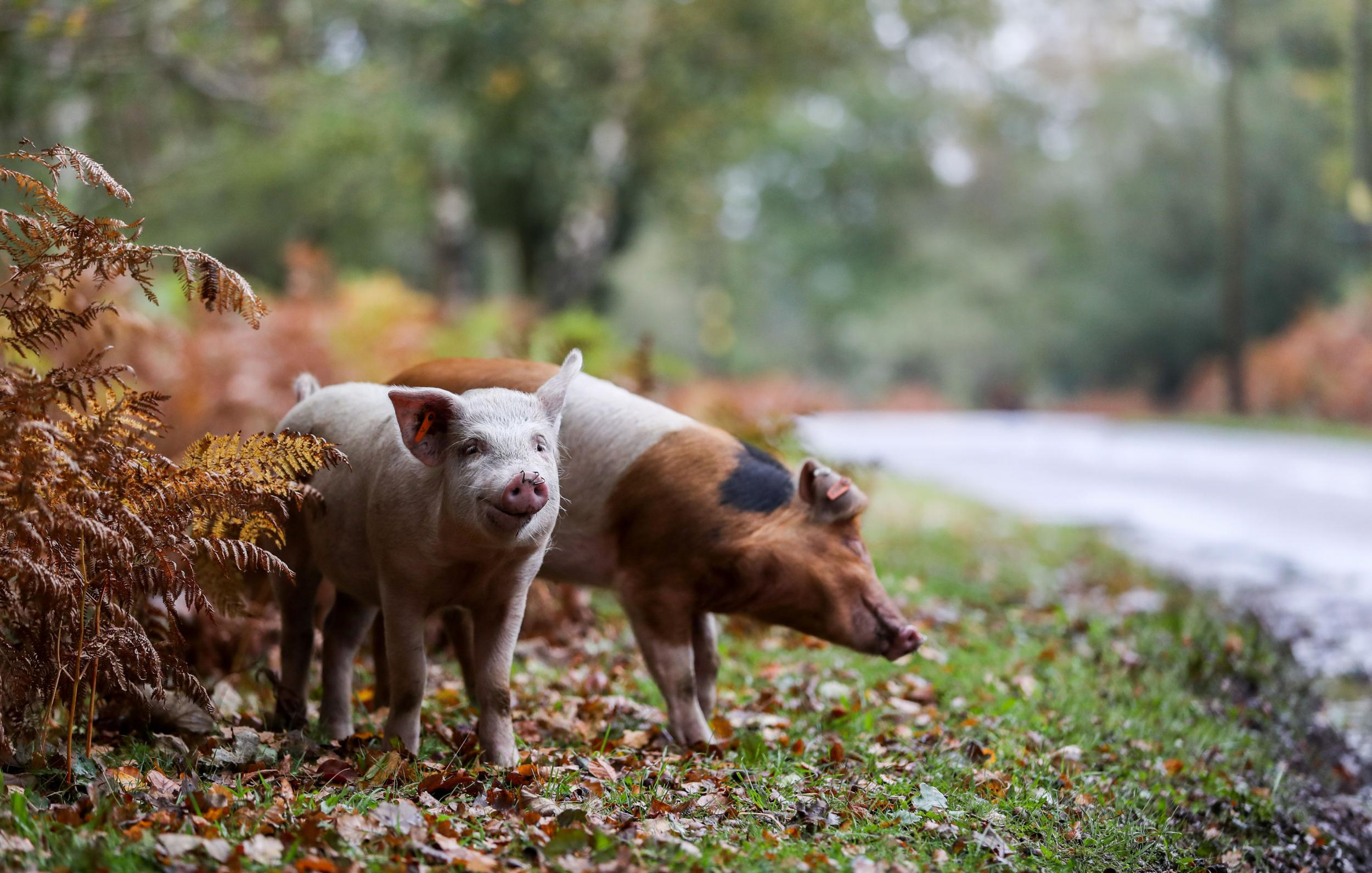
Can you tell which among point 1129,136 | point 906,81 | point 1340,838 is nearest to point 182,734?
point 1340,838

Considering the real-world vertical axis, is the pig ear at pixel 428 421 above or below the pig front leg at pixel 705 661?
above

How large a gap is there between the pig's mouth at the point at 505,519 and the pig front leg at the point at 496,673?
51cm

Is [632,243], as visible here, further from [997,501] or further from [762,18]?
[997,501]

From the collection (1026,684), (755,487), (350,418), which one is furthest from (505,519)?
(1026,684)

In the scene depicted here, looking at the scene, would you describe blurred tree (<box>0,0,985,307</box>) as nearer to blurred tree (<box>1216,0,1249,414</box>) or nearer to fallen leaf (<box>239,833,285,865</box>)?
fallen leaf (<box>239,833,285,865</box>)

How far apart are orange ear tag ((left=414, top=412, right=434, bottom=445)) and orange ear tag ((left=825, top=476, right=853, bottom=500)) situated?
5.55ft

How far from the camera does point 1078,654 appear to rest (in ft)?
23.8

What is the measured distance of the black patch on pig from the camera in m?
4.92

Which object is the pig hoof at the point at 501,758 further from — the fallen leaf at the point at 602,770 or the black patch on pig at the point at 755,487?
the black patch on pig at the point at 755,487

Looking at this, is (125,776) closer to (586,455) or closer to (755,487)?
(586,455)

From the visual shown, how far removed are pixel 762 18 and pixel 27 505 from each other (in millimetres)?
19731

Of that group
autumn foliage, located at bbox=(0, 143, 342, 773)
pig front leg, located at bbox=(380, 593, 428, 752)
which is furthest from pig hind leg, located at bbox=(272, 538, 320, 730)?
autumn foliage, located at bbox=(0, 143, 342, 773)

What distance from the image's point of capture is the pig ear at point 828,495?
4.91 meters

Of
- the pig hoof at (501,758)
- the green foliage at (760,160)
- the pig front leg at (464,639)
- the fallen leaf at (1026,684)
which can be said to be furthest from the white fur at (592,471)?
the green foliage at (760,160)
